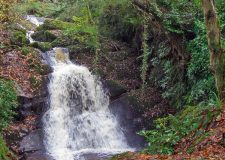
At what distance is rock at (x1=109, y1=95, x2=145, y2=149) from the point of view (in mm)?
14305

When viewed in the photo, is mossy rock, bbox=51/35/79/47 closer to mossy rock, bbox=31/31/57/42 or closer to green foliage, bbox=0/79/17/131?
mossy rock, bbox=31/31/57/42

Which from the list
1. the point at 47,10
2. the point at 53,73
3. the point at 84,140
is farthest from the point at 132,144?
the point at 47,10

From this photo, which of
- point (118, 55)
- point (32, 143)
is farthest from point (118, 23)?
point (32, 143)

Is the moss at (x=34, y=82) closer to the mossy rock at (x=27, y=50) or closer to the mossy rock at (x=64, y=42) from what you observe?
the mossy rock at (x=27, y=50)

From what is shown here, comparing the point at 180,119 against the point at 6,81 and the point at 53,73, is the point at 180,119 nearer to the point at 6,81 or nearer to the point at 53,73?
the point at 6,81

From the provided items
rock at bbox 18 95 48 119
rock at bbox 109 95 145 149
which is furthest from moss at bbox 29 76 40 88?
rock at bbox 109 95 145 149

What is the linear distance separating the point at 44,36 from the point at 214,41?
1307 cm

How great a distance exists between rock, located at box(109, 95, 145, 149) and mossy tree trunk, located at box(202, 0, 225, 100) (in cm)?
671

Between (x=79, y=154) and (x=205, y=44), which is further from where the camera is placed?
(x=79, y=154)

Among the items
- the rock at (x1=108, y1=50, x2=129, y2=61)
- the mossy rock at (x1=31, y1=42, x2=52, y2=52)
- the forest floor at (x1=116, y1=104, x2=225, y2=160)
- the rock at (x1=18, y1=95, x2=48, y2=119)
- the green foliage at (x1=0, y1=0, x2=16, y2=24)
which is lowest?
the forest floor at (x1=116, y1=104, x2=225, y2=160)

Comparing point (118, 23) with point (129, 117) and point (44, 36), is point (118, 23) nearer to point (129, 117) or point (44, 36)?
point (44, 36)

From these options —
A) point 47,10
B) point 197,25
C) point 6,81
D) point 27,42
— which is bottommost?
point 6,81

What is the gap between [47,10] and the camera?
2955cm

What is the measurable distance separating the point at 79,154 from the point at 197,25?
238 inches
